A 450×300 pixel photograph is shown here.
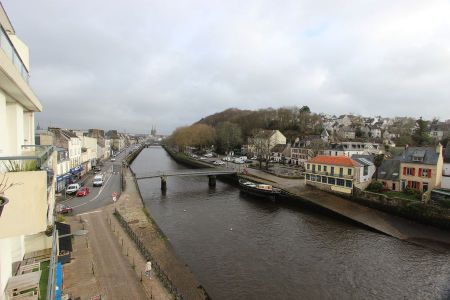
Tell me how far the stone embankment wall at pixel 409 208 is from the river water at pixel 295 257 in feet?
16.4

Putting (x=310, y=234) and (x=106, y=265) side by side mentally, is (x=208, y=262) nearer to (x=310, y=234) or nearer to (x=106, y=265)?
(x=106, y=265)

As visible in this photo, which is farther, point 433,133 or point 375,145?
point 433,133

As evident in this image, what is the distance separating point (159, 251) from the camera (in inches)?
700

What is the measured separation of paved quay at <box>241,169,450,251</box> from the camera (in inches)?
888

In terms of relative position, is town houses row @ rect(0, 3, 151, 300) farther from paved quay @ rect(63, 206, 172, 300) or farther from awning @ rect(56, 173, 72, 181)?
awning @ rect(56, 173, 72, 181)

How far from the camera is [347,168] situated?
33.4 m

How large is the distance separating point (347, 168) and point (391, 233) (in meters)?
10.8

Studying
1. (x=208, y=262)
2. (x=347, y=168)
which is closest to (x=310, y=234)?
(x=208, y=262)

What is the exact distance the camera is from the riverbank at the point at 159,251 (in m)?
13.8

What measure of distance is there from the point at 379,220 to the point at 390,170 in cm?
995

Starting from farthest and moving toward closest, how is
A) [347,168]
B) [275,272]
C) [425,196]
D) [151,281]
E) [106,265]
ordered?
[347,168] → [425,196] → [275,272] → [106,265] → [151,281]

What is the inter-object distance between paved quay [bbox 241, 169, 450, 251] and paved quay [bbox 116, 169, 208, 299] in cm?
1825

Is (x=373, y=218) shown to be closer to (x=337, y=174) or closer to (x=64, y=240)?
(x=337, y=174)

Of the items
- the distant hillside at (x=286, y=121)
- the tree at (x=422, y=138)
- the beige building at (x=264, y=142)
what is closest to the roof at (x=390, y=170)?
the beige building at (x=264, y=142)
